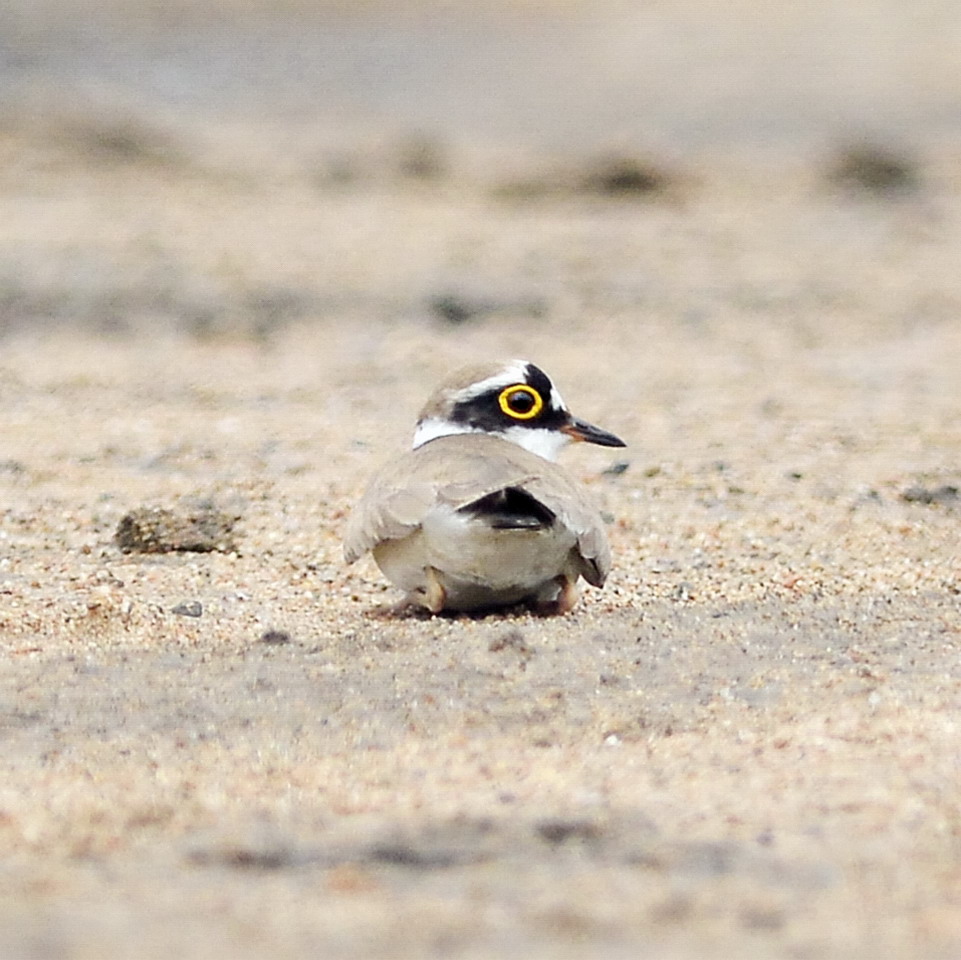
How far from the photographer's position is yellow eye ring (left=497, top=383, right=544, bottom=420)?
6258mm

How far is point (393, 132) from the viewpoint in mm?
18172

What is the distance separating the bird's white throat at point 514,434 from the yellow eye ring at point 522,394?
5 cm

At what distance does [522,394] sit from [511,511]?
89 cm

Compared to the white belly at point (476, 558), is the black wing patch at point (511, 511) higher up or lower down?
higher up

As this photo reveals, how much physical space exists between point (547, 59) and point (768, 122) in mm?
4433

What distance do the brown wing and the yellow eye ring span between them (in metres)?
0.39

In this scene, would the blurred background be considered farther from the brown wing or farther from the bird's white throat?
the brown wing

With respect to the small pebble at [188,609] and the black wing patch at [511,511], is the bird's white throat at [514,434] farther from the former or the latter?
the small pebble at [188,609]

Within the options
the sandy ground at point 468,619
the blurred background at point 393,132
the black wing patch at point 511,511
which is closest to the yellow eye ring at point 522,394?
the sandy ground at point 468,619

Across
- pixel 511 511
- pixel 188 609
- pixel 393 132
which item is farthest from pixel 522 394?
pixel 393 132

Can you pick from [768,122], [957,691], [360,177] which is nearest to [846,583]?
[957,691]

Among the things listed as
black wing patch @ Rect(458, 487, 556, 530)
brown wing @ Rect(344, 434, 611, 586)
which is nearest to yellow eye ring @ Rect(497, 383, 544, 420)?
brown wing @ Rect(344, 434, 611, 586)

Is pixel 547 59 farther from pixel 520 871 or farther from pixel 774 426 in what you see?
pixel 520 871

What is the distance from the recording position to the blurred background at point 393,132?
1266cm
